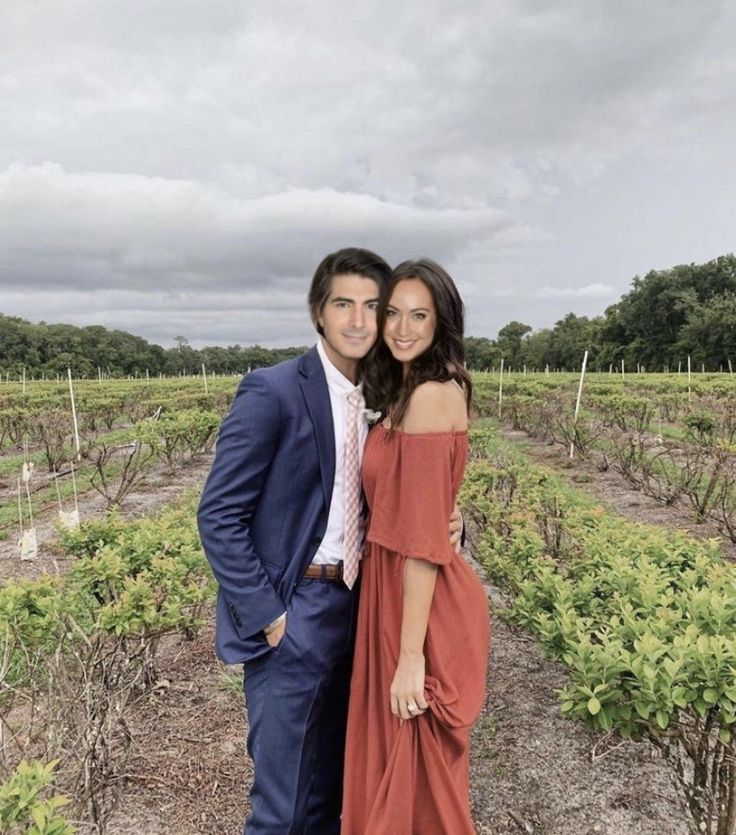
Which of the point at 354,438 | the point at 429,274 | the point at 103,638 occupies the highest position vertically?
the point at 429,274

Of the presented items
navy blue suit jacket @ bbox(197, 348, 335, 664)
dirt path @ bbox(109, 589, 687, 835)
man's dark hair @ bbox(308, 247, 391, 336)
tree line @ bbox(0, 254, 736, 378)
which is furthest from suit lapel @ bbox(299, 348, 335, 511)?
tree line @ bbox(0, 254, 736, 378)

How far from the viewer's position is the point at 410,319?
167cm

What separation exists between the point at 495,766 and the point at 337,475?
1878mm

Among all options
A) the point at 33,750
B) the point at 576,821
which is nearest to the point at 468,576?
the point at 576,821

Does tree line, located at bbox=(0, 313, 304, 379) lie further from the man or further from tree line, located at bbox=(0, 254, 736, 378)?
the man

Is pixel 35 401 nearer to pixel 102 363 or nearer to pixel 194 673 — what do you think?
pixel 194 673

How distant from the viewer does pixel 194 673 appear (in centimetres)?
363

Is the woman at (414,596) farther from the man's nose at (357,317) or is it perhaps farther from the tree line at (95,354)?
the tree line at (95,354)

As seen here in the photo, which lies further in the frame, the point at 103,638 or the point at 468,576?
the point at 103,638

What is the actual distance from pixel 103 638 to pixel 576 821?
1973mm

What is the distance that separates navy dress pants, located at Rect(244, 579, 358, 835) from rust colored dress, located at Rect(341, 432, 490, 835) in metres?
0.08

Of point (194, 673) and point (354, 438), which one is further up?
point (354, 438)

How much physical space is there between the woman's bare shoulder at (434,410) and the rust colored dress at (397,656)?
0.03 metres

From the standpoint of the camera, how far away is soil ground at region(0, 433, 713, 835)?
2498 millimetres
